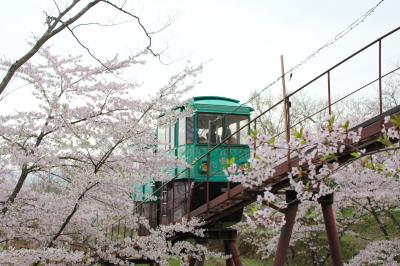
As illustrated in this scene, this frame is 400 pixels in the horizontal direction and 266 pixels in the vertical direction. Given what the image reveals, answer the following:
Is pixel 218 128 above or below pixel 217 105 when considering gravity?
below

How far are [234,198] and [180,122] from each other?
3387mm

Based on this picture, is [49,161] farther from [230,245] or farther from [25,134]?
[230,245]

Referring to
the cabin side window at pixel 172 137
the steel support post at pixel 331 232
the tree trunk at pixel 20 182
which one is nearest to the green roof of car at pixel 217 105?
the cabin side window at pixel 172 137

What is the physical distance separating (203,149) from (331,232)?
4183 mm

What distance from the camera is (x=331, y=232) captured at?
7.34m

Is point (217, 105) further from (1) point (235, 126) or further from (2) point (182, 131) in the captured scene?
(2) point (182, 131)

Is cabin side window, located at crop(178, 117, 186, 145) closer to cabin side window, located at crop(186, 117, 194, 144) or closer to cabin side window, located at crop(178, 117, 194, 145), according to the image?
cabin side window, located at crop(178, 117, 194, 145)

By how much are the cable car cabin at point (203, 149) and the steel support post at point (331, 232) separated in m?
3.30

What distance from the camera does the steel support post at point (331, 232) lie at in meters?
7.27

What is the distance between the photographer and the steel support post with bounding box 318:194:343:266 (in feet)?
23.9

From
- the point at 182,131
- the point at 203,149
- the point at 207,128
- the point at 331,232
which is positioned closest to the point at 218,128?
the point at 207,128

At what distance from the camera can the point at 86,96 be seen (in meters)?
7.33

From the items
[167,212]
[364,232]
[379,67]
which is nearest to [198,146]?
[167,212]

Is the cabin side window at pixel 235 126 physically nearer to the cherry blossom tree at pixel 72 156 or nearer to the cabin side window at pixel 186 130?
the cabin side window at pixel 186 130
